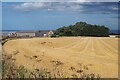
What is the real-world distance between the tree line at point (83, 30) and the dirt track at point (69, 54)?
9 centimetres

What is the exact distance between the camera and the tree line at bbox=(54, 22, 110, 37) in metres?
5.63

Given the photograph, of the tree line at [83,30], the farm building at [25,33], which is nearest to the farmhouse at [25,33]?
the farm building at [25,33]

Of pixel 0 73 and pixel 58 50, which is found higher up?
pixel 58 50

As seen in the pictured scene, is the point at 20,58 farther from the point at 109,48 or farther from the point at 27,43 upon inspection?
A: the point at 109,48

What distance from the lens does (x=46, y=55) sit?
19.5ft

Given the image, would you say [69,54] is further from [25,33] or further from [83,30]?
[25,33]

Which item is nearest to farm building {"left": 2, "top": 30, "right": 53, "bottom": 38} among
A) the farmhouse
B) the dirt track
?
the farmhouse

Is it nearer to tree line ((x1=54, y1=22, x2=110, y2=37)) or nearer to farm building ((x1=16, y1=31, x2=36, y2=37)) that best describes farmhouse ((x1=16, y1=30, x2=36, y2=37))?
farm building ((x1=16, y1=31, x2=36, y2=37))

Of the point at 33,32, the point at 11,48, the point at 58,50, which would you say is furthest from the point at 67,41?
the point at 11,48

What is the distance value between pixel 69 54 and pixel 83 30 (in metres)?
0.54

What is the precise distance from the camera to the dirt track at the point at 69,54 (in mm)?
5735

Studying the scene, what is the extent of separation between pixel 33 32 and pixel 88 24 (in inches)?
38.5

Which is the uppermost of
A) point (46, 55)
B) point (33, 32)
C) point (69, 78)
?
point (33, 32)

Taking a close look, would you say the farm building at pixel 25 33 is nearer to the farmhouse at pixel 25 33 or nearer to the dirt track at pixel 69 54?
the farmhouse at pixel 25 33
